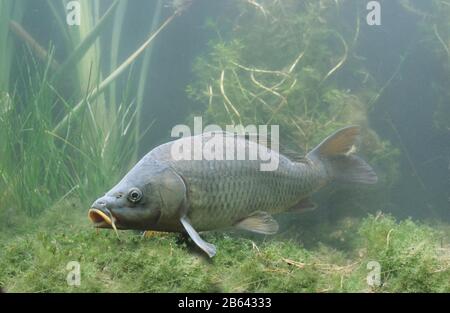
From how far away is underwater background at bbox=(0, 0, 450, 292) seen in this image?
2.84 m

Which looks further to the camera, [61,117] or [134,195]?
[61,117]

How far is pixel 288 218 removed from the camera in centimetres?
595

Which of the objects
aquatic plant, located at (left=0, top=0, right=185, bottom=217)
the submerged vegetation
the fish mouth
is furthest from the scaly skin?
aquatic plant, located at (left=0, top=0, right=185, bottom=217)

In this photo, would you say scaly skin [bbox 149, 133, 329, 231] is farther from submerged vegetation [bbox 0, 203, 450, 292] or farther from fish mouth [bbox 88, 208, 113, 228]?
fish mouth [bbox 88, 208, 113, 228]

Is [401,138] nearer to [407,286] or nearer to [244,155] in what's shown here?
[244,155]

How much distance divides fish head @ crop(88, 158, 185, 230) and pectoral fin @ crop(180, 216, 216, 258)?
106 millimetres

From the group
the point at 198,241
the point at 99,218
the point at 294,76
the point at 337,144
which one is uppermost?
the point at 294,76

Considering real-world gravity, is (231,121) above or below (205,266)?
above

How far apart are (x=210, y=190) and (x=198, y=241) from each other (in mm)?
546

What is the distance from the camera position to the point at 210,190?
3502 mm

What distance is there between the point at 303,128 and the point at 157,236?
10.1ft

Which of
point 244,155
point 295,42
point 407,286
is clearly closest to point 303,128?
point 295,42

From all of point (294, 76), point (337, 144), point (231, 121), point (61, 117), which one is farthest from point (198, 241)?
point (61, 117)

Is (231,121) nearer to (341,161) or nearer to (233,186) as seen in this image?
(341,161)
